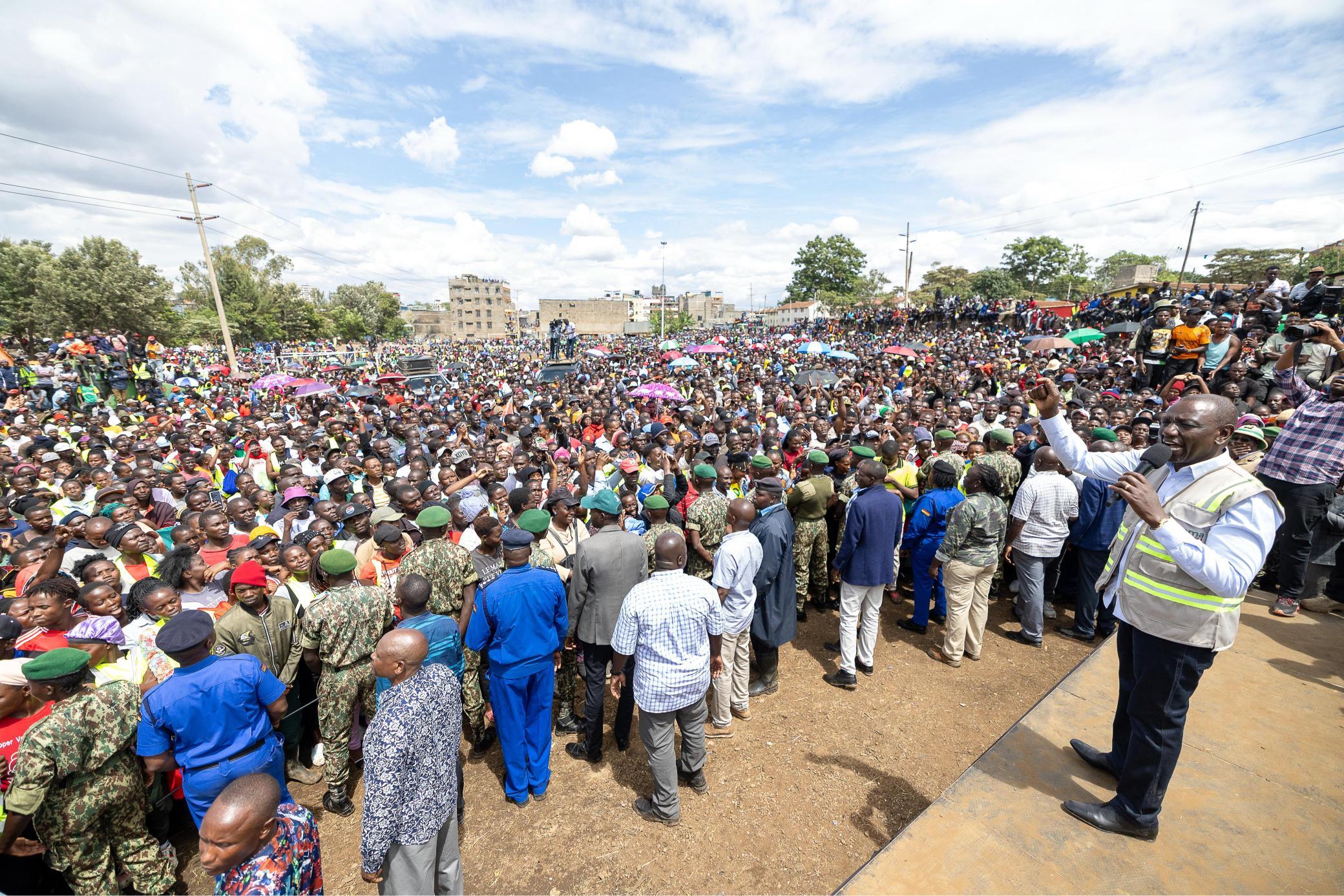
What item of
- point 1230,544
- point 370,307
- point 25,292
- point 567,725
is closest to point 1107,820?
point 1230,544

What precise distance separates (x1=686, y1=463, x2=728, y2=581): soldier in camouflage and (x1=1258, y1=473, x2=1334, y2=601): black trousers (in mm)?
4499

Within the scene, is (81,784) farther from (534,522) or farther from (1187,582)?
(1187,582)

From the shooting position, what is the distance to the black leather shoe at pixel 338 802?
3490mm

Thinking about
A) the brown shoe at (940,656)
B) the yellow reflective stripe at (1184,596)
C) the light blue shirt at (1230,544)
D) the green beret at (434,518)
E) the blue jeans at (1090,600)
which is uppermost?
the light blue shirt at (1230,544)

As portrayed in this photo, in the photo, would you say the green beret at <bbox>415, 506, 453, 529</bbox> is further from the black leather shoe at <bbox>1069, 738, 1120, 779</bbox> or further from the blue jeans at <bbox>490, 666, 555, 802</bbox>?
the black leather shoe at <bbox>1069, 738, 1120, 779</bbox>

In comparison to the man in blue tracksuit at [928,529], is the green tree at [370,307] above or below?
above

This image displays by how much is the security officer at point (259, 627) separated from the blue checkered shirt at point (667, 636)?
205 centimetres

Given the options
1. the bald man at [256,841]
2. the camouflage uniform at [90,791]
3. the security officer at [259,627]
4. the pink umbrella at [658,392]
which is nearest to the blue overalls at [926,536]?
the bald man at [256,841]

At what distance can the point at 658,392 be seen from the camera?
12.5 meters

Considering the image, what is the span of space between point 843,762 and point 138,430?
42.6 ft

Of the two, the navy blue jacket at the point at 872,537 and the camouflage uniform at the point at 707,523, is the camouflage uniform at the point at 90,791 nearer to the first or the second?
the camouflage uniform at the point at 707,523

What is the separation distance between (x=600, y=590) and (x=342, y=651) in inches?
62.4

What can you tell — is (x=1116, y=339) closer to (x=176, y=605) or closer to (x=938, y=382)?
(x=938, y=382)

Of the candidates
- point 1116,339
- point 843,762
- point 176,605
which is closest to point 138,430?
point 176,605
